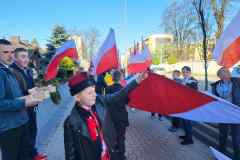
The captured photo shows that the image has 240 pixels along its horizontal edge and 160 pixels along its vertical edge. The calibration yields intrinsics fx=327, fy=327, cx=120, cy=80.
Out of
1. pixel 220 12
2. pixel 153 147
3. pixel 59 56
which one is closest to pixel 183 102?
pixel 153 147

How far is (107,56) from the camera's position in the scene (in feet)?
25.8

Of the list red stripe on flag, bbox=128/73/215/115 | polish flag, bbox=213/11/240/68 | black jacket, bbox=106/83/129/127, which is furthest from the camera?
black jacket, bbox=106/83/129/127

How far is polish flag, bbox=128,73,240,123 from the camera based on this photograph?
4.22 metres

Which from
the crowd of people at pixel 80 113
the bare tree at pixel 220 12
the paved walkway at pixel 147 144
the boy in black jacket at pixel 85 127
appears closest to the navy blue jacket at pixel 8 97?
the crowd of people at pixel 80 113

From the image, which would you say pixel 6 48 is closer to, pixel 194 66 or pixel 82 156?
pixel 82 156

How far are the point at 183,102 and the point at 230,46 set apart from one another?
138cm

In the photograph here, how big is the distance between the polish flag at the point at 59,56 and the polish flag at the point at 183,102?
4.28 metres

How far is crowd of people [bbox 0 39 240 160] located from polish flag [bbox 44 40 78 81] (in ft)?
5.52

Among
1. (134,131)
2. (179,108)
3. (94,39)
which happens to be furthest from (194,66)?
(179,108)

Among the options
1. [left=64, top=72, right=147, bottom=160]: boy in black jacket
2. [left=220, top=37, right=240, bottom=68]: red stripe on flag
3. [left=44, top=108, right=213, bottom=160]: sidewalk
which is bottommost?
[left=44, top=108, right=213, bottom=160]: sidewalk

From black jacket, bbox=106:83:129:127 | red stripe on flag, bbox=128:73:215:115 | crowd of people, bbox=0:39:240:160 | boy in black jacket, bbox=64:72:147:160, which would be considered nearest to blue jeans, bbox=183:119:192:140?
crowd of people, bbox=0:39:240:160

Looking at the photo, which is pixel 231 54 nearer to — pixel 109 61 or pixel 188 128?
pixel 188 128

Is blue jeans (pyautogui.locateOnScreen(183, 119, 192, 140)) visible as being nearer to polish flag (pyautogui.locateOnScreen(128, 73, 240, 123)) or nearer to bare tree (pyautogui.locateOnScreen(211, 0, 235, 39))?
polish flag (pyautogui.locateOnScreen(128, 73, 240, 123))

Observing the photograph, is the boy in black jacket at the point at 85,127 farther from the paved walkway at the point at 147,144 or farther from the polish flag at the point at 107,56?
the polish flag at the point at 107,56
